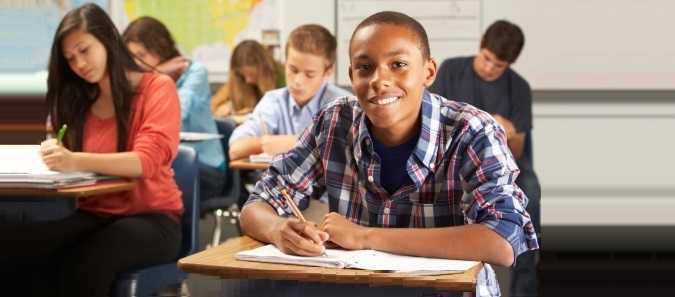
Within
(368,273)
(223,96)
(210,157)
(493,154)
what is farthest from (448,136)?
(223,96)

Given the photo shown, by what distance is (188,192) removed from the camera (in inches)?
107

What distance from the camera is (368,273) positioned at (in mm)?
1431

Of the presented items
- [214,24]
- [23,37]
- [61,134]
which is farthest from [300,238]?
[214,24]

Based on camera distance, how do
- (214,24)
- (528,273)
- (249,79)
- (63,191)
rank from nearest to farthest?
(63,191)
(528,273)
(249,79)
(214,24)

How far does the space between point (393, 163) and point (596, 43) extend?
4405mm

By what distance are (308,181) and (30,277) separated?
0.97m

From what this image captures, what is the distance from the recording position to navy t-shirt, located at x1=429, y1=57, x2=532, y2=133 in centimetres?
446

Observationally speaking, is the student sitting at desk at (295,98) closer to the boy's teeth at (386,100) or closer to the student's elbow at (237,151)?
the student's elbow at (237,151)

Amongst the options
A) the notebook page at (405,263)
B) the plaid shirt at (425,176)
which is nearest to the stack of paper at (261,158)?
the plaid shirt at (425,176)

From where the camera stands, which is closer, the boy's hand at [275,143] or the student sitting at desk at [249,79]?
the boy's hand at [275,143]

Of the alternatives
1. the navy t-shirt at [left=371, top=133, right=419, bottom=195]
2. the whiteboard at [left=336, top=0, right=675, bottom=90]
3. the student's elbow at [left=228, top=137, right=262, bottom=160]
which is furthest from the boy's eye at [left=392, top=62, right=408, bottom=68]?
the whiteboard at [left=336, top=0, right=675, bottom=90]

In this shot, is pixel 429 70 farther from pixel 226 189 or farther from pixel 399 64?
pixel 226 189

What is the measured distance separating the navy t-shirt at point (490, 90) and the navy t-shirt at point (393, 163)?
2657 mm

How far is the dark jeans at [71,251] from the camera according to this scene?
7.91 ft
